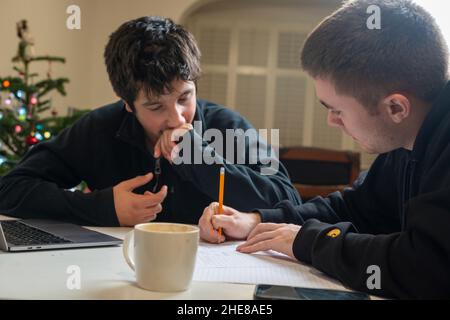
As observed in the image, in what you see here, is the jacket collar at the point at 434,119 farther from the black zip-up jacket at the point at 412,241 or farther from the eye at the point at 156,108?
the eye at the point at 156,108

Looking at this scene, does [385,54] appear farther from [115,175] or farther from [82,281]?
[115,175]

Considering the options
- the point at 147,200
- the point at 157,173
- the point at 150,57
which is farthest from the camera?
the point at 157,173

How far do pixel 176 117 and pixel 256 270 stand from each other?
625 mm

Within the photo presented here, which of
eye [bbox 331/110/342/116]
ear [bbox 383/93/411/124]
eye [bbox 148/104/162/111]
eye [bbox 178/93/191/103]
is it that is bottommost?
eye [bbox 148/104/162/111]

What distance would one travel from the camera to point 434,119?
855 millimetres

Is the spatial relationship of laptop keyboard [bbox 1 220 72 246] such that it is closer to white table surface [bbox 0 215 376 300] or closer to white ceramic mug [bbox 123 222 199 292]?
white table surface [bbox 0 215 376 300]

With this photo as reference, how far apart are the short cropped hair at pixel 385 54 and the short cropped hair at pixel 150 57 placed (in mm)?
503

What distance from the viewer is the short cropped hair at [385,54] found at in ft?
2.93

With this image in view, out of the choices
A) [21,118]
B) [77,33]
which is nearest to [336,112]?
[21,118]

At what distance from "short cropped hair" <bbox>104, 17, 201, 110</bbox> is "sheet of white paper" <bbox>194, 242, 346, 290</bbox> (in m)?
0.50

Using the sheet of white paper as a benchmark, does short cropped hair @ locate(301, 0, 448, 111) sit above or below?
above

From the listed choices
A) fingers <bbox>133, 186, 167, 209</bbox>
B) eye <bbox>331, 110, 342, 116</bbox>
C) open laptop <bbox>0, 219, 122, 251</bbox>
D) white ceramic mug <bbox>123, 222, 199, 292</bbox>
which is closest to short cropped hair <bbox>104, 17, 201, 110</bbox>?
fingers <bbox>133, 186, 167, 209</bbox>

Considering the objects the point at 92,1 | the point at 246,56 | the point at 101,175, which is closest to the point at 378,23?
the point at 101,175

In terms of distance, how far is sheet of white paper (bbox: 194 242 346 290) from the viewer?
0.80 metres
